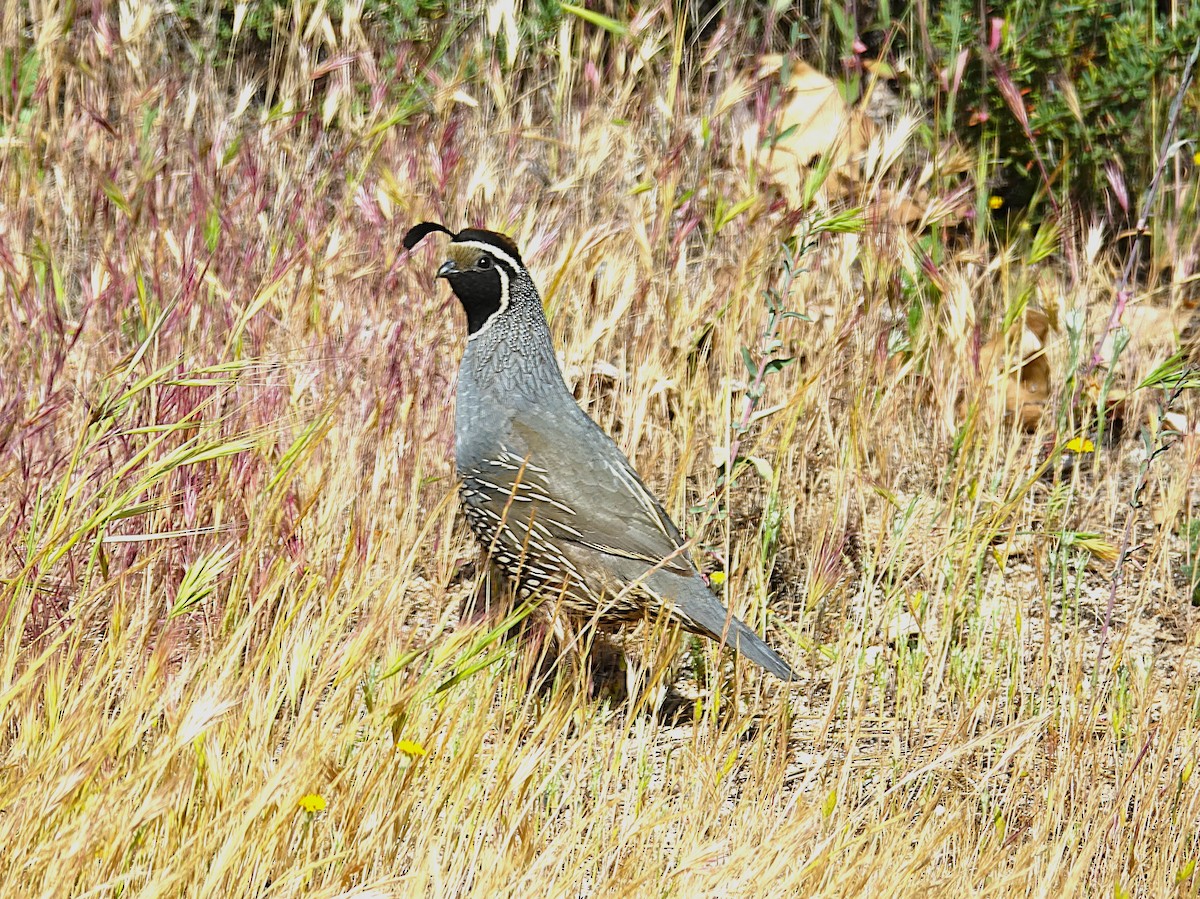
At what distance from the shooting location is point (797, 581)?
398 cm

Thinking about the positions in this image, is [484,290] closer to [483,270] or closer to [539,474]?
[483,270]

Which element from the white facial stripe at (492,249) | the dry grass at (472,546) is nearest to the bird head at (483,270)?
the white facial stripe at (492,249)

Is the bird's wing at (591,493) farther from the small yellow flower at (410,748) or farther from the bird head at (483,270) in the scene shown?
the small yellow flower at (410,748)

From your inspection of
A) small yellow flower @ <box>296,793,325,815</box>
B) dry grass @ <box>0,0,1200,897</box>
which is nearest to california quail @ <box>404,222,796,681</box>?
dry grass @ <box>0,0,1200,897</box>

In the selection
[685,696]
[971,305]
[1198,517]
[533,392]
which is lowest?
[685,696]

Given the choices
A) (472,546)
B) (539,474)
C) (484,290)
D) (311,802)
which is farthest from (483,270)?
(311,802)

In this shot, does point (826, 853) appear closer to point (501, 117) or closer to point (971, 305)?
point (971, 305)

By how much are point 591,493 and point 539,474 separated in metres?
0.14

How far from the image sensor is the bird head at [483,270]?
12.2ft

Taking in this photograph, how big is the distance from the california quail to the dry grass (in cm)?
13

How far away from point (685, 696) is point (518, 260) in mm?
1183

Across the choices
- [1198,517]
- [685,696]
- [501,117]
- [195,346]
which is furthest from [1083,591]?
[195,346]

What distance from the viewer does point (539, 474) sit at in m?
3.56

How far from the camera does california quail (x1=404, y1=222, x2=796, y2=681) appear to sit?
11.4 feet
